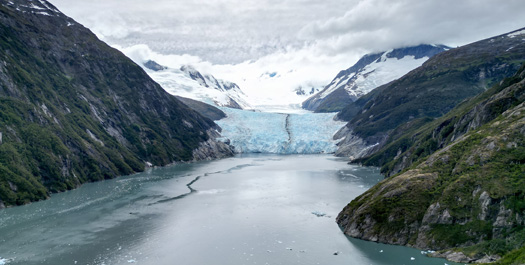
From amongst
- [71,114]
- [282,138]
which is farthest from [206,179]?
[282,138]

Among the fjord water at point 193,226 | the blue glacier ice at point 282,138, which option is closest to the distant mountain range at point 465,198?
the fjord water at point 193,226

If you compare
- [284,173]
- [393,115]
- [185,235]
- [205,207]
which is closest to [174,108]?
[284,173]

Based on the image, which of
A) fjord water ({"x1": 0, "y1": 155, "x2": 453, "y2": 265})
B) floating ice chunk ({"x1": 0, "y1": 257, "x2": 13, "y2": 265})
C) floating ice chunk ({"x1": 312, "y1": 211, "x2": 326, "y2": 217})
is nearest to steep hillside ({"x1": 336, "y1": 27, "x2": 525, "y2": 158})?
fjord water ({"x1": 0, "y1": 155, "x2": 453, "y2": 265})

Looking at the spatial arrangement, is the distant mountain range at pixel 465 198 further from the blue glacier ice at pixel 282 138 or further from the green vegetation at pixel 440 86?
the blue glacier ice at pixel 282 138

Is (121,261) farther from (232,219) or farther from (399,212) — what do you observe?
(399,212)

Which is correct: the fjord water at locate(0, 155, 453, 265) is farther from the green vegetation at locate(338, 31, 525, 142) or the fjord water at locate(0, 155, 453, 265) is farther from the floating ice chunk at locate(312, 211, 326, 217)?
the green vegetation at locate(338, 31, 525, 142)
